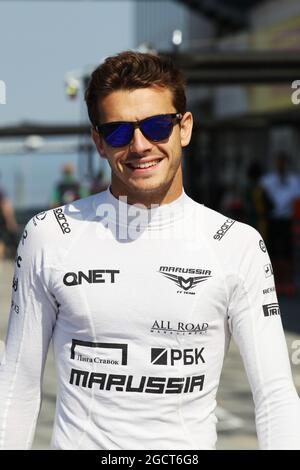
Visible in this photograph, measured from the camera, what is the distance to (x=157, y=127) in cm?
228

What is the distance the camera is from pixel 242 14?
1324 inches

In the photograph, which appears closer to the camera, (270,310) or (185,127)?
(270,310)

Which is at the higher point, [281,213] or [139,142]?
[139,142]

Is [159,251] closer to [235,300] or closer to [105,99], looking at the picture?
[235,300]

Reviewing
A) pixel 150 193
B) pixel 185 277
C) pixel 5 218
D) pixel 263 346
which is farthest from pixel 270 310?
pixel 5 218

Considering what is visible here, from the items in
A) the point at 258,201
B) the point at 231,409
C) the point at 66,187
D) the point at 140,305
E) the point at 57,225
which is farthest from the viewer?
the point at 66,187

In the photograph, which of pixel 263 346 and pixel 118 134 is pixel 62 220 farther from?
pixel 263 346

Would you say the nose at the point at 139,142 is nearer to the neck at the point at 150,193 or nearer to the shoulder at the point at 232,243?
the neck at the point at 150,193

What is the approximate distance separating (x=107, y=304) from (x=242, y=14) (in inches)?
1281

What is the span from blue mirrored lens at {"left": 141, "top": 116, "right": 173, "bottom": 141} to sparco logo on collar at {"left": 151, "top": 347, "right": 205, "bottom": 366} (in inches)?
20.1

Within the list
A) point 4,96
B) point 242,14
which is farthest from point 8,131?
point 4,96

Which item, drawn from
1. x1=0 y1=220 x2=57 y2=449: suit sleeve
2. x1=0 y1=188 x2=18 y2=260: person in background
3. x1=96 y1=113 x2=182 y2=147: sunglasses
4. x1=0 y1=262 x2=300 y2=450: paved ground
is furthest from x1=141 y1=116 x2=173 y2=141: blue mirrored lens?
x1=0 y1=188 x2=18 y2=260: person in background

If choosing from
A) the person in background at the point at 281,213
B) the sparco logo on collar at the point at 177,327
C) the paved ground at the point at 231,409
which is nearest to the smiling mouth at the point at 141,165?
the sparco logo on collar at the point at 177,327

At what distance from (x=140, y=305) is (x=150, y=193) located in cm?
28
